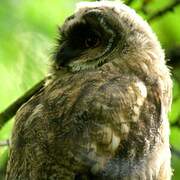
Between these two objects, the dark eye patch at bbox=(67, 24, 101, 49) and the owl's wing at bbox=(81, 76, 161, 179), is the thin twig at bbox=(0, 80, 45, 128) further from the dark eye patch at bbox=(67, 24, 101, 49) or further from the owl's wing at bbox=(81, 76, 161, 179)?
the owl's wing at bbox=(81, 76, 161, 179)

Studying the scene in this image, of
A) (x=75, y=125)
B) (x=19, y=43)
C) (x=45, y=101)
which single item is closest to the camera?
(x=19, y=43)

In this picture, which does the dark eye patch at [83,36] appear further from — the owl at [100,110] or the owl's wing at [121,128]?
the owl's wing at [121,128]

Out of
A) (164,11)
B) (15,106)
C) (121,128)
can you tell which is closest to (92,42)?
(15,106)

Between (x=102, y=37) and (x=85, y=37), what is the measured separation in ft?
0.41

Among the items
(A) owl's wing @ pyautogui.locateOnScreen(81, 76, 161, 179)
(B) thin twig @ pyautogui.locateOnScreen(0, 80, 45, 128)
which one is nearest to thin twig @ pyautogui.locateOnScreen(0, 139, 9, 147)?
(B) thin twig @ pyautogui.locateOnScreen(0, 80, 45, 128)

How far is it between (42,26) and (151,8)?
5.29 feet

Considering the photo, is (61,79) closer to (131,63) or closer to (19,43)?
(131,63)

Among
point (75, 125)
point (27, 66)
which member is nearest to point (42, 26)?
point (27, 66)

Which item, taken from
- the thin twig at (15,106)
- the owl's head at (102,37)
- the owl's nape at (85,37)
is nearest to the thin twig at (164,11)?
the owl's head at (102,37)

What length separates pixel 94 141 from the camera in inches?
172

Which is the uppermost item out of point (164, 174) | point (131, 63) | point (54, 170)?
point (131, 63)

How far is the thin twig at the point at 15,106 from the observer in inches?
201

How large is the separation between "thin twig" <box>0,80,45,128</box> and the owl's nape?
23cm

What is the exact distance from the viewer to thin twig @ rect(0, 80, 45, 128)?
5.11 metres
